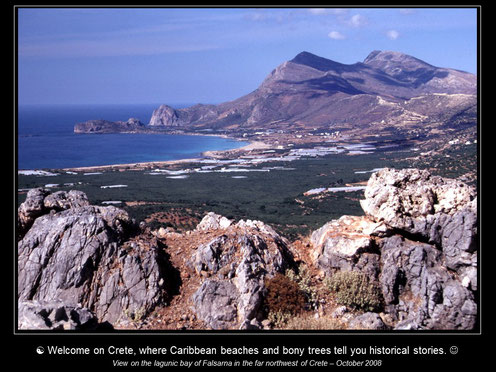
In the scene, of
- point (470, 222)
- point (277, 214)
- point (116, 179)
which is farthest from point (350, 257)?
point (116, 179)

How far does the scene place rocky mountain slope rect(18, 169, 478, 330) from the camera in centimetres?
1075

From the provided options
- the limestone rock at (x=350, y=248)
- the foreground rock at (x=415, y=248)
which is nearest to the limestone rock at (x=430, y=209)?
the foreground rock at (x=415, y=248)

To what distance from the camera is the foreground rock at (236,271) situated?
10656 millimetres

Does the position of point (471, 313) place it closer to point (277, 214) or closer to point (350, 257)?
point (350, 257)

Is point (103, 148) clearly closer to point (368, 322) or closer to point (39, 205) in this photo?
point (39, 205)

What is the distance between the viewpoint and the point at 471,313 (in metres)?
10.6

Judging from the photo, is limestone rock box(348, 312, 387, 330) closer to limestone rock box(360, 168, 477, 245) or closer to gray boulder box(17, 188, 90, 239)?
limestone rock box(360, 168, 477, 245)

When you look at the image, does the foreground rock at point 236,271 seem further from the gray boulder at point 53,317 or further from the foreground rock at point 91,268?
the gray boulder at point 53,317

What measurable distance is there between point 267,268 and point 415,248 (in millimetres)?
3548

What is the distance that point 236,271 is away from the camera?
11.4 meters

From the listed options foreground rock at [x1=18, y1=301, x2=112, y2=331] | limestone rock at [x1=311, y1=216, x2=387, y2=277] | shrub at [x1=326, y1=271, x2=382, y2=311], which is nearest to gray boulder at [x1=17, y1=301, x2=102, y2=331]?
foreground rock at [x1=18, y1=301, x2=112, y2=331]

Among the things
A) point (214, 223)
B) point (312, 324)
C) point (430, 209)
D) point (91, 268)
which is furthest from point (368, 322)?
point (91, 268)

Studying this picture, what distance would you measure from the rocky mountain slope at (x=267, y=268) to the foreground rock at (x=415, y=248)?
0.02m

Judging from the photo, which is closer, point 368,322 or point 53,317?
point 53,317
